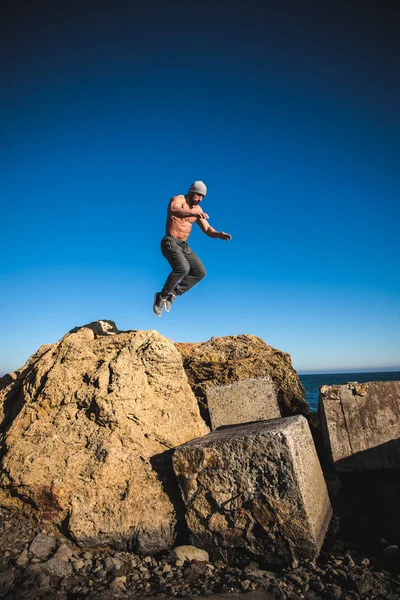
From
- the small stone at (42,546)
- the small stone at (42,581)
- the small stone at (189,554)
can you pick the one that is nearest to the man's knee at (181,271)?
the small stone at (189,554)

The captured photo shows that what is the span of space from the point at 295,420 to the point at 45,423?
306 cm

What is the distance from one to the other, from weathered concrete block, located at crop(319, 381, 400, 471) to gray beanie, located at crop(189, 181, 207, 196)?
145 inches

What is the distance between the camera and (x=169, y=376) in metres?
5.00

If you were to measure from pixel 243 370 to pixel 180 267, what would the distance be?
200 centimetres

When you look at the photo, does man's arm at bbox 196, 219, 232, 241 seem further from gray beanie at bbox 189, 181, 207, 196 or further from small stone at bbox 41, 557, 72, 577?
small stone at bbox 41, 557, 72, 577

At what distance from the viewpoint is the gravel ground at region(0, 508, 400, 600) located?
9.98ft

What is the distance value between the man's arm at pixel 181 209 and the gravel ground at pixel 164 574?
467 centimetres

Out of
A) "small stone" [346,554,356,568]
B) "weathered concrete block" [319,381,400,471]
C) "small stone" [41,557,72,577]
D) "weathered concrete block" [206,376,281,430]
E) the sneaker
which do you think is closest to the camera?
"small stone" [41,557,72,577]

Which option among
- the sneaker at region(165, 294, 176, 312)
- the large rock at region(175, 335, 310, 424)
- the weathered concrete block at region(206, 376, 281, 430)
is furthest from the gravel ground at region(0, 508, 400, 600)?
the sneaker at region(165, 294, 176, 312)

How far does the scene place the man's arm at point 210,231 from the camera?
21.0 feet

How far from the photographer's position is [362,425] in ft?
16.0

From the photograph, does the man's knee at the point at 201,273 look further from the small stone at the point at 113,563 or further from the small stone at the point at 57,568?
the small stone at the point at 57,568

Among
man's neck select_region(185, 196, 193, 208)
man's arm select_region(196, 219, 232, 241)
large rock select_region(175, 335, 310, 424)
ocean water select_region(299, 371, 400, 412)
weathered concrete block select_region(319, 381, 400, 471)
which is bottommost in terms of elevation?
ocean water select_region(299, 371, 400, 412)

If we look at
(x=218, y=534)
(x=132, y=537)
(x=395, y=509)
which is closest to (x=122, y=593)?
(x=132, y=537)
